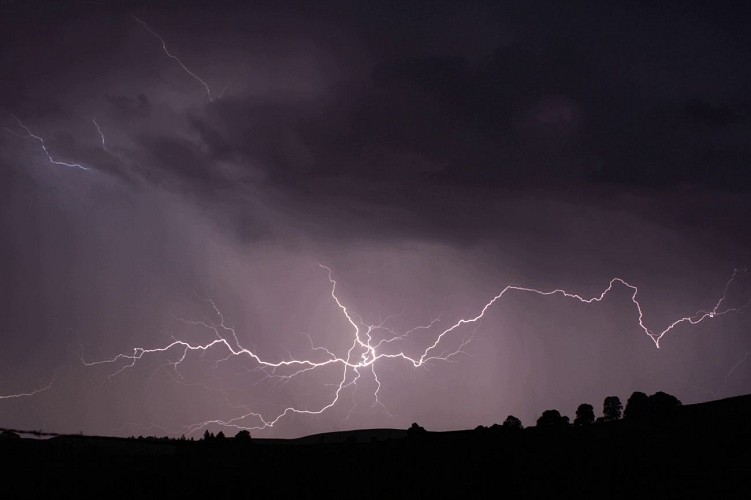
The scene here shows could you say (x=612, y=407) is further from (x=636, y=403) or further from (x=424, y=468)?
(x=424, y=468)

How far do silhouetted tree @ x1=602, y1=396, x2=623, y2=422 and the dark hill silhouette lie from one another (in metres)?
43.3

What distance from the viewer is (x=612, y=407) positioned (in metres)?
58.9

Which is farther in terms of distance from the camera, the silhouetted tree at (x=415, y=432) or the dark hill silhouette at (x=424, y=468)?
the silhouetted tree at (x=415, y=432)

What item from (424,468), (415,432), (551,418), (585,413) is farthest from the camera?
(585,413)

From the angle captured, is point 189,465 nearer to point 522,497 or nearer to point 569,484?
point 522,497

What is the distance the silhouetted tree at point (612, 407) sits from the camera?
5766 centimetres

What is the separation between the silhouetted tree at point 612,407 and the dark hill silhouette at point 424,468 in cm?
4334

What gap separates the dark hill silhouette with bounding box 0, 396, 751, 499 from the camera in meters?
12.9

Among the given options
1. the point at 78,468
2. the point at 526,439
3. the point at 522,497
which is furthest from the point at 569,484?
the point at 78,468

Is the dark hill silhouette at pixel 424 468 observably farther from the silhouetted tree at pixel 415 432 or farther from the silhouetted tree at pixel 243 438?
the silhouetted tree at pixel 243 438

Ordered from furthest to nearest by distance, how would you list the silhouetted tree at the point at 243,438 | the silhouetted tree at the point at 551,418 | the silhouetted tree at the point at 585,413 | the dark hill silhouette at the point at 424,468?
1. the silhouetted tree at the point at 585,413
2. the silhouetted tree at the point at 551,418
3. the silhouetted tree at the point at 243,438
4. the dark hill silhouette at the point at 424,468

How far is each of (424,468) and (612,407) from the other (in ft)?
166

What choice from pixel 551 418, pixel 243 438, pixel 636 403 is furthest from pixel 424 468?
pixel 636 403

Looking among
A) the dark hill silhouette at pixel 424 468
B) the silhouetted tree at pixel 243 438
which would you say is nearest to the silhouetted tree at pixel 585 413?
the silhouetted tree at pixel 243 438
